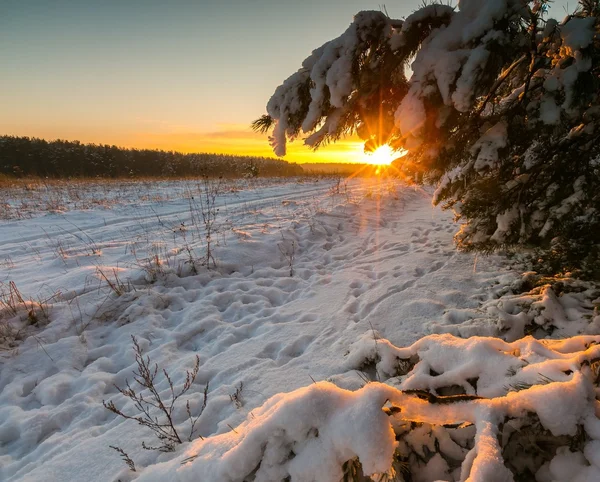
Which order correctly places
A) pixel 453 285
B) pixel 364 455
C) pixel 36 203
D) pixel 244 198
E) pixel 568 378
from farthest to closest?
pixel 244 198 < pixel 36 203 < pixel 453 285 < pixel 568 378 < pixel 364 455

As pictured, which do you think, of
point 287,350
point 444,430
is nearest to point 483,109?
point 444,430

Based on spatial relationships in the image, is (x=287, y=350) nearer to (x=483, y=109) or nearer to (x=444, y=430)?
(x=444, y=430)

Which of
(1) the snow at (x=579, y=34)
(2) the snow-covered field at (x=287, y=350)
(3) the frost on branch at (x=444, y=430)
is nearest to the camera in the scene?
(3) the frost on branch at (x=444, y=430)

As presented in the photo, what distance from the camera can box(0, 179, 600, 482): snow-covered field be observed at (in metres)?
1.07

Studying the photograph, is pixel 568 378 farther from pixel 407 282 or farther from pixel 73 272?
pixel 73 272

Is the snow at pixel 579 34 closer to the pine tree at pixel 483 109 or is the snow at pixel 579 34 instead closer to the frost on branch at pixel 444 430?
the pine tree at pixel 483 109

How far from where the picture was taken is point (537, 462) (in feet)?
3.27

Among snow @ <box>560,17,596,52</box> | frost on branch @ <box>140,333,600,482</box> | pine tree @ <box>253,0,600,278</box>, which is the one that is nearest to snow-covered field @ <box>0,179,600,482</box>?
frost on branch @ <box>140,333,600,482</box>

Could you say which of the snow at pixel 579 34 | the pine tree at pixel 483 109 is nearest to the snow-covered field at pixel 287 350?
the pine tree at pixel 483 109

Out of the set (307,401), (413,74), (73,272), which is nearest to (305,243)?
(73,272)

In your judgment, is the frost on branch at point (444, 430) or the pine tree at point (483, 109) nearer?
the frost on branch at point (444, 430)

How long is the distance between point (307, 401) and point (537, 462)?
2.42 ft

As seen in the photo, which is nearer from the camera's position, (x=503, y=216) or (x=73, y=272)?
(x=503, y=216)

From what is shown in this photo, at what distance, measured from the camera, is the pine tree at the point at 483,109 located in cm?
193
